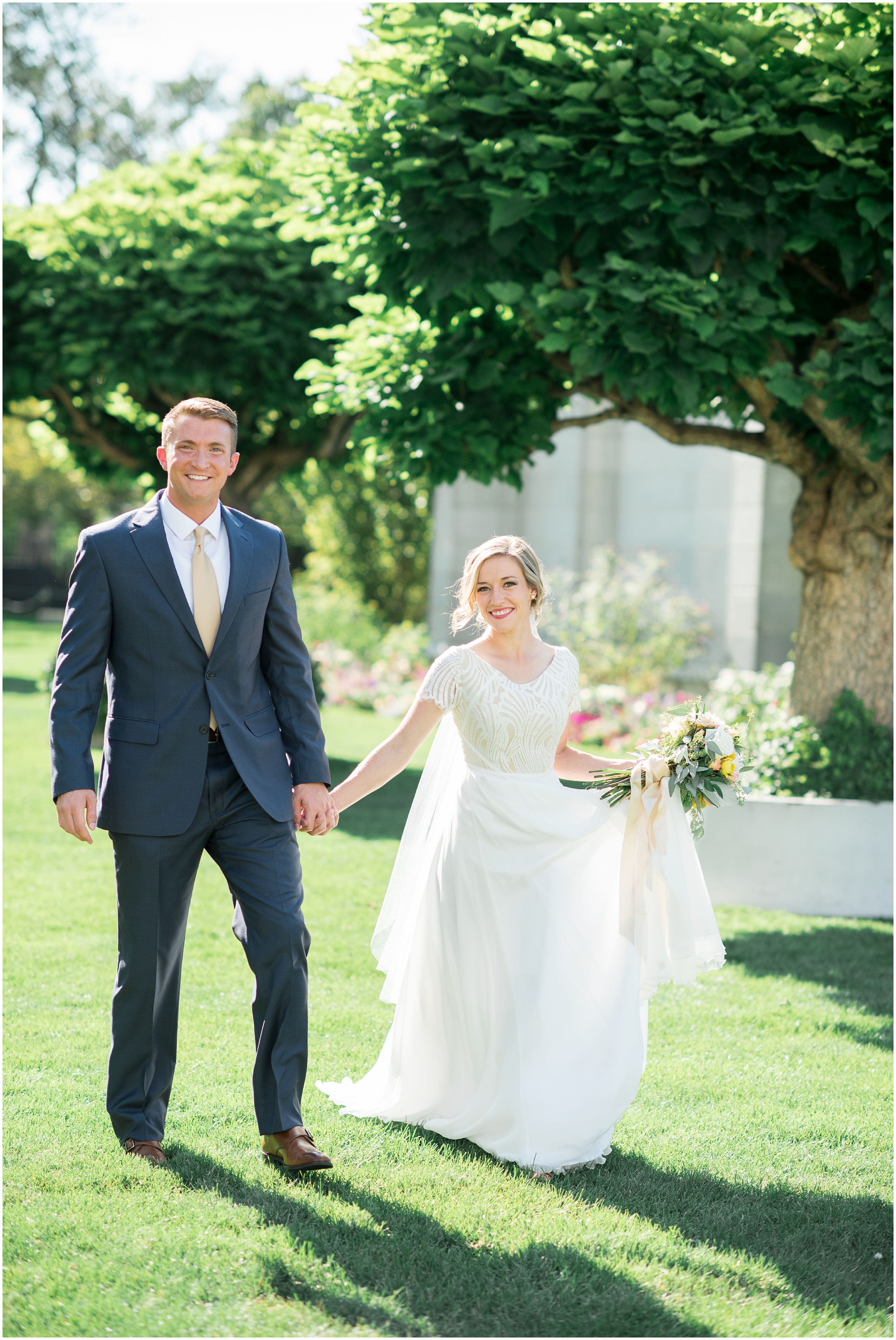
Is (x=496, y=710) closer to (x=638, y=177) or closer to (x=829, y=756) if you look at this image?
(x=638, y=177)

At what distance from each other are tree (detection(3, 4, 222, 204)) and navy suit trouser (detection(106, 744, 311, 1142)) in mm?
23128

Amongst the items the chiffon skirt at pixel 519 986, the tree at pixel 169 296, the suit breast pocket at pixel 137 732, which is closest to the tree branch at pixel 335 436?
the tree at pixel 169 296

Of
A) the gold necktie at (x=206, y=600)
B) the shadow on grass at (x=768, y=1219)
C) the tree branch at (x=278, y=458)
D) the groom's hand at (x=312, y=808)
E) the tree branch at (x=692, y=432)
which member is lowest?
the shadow on grass at (x=768, y=1219)

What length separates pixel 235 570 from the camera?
3.74 metres

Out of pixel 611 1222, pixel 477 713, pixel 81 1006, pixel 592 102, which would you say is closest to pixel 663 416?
pixel 592 102

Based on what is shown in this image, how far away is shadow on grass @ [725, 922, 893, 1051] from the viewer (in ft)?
19.9

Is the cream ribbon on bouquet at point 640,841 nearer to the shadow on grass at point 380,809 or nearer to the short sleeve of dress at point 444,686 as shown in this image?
the short sleeve of dress at point 444,686

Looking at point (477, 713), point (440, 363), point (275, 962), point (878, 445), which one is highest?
point (440, 363)

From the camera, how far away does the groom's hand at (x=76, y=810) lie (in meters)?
3.57

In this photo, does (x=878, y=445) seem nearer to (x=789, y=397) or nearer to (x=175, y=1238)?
(x=789, y=397)

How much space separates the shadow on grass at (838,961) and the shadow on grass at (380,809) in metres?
2.71

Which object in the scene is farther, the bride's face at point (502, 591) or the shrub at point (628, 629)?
the shrub at point (628, 629)

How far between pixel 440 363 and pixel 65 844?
4405mm

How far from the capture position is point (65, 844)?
8.86m
